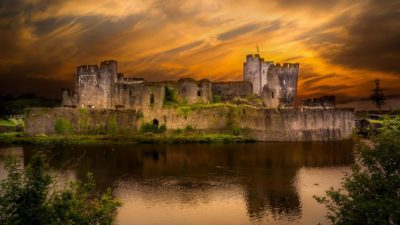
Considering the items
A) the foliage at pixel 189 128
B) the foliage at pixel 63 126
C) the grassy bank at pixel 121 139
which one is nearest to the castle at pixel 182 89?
the foliage at pixel 189 128

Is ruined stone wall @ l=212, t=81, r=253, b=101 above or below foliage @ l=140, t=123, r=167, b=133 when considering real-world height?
above

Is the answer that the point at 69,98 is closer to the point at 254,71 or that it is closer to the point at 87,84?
A: the point at 87,84

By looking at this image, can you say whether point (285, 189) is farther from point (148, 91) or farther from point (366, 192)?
point (148, 91)

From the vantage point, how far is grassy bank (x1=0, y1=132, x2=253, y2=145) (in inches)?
1470

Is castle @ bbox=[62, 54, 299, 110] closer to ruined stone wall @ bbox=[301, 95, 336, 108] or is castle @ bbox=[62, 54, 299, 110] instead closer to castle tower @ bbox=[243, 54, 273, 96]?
castle tower @ bbox=[243, 54, 273, 96]

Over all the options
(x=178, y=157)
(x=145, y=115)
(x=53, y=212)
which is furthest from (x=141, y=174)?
(x=145, y=115)

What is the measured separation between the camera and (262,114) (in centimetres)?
3972

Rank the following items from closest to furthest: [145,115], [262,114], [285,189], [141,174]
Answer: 1. [285,189]
2. [141,174]
3. [262,114]
4. [145,115]

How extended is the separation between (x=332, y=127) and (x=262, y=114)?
6.69 m

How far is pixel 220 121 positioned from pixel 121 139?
29.6 ft

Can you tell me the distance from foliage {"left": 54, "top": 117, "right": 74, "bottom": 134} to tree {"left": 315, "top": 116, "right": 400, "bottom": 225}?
116ft

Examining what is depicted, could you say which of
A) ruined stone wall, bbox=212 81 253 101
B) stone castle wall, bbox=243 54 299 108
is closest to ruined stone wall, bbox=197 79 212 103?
ruined stone wall, bbox=212 81 253 101

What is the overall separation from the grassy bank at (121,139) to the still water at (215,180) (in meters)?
5.66

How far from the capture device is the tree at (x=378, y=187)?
8.11 meters
